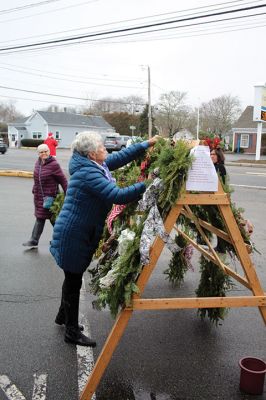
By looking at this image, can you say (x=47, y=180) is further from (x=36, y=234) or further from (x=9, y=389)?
(x=9, y=389)

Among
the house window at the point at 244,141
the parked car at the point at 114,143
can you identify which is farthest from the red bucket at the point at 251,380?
the house window at the point at 244,141

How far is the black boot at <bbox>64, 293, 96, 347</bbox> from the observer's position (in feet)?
12.7

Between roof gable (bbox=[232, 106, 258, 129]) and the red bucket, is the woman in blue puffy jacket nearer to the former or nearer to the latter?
the red bucket

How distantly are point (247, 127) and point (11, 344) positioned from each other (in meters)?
46.8

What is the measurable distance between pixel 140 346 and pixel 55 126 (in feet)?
205

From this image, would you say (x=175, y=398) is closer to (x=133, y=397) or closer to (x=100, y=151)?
(x=133, y=397)

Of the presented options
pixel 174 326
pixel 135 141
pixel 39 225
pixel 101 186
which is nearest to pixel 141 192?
pixel 101 186

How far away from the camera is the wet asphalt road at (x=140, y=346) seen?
3.32 meters

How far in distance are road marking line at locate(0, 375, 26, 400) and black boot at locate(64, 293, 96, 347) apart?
691mm

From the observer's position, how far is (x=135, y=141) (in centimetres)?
435

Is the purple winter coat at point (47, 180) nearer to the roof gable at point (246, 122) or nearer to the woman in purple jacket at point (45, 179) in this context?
the woman in purple jacket at point (45, 179)

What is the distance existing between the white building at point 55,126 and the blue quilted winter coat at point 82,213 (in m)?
59.8

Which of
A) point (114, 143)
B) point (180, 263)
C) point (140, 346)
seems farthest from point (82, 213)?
point (114, 143)

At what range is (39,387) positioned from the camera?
3.29m
